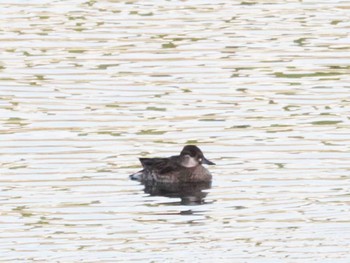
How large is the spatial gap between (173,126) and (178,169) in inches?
69.9

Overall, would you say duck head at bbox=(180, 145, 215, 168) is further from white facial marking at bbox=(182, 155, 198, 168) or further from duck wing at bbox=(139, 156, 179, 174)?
duck wing at bbox=(139, 156, 179, 174)

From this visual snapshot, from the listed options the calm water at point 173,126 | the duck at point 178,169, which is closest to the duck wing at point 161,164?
the duck at point 178,169

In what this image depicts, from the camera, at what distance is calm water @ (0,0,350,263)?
17125 mm

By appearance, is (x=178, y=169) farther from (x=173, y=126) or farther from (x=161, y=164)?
(x=173, y=126)

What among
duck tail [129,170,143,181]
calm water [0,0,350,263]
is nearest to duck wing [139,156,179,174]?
duck tail [129,170,143,181]

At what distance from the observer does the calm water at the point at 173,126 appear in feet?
56.2

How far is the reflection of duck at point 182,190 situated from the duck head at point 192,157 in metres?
0.27

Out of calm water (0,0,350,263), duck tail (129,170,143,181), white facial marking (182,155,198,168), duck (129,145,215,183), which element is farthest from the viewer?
white facial marking (182,155,198,168)

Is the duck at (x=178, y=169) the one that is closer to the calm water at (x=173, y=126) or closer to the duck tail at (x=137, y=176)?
the duck tail at (x=137, y=176)

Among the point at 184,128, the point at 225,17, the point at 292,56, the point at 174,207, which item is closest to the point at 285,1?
the point at 225,17

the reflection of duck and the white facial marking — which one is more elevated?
the white facial marking

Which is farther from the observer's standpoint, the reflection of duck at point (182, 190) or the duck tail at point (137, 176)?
the duck tail at point (137, 176)

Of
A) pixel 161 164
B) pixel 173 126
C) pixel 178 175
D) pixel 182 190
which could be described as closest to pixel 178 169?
pixel 178 175

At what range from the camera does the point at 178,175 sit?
21.8 meters
